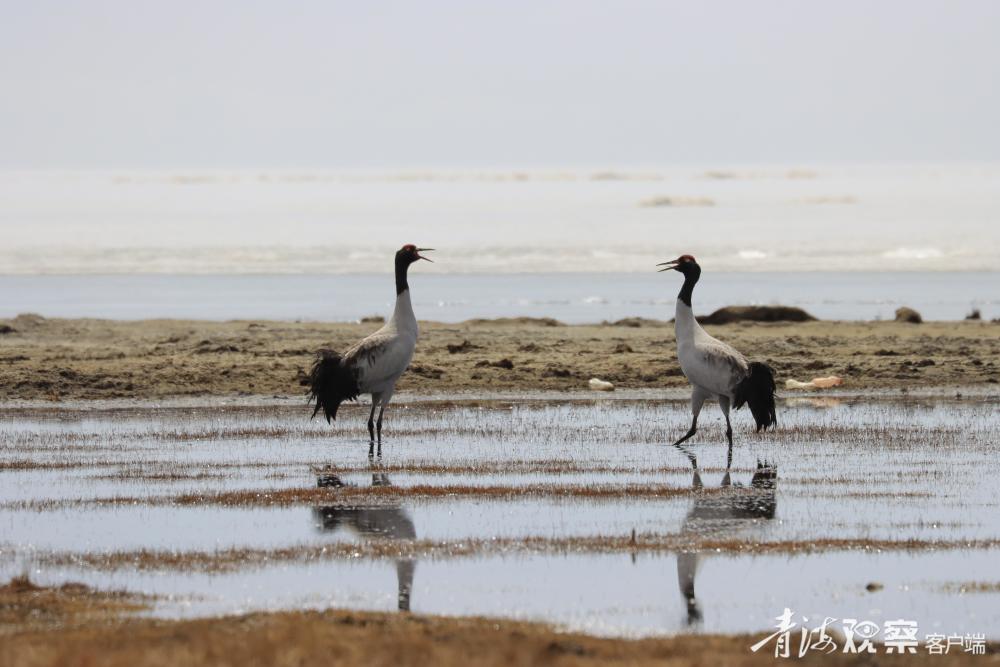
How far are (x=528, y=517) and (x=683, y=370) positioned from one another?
206 inches

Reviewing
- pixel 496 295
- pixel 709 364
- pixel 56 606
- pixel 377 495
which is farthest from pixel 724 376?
pixel 496 295

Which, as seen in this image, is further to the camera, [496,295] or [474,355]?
[496,295]

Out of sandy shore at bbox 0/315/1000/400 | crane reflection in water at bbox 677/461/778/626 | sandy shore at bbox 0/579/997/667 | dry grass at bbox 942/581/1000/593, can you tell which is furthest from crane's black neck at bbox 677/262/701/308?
sandy shore at bbox 0/579/997/667

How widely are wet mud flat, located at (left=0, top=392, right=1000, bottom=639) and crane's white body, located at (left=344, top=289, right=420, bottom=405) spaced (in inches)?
22.6

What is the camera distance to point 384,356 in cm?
1781

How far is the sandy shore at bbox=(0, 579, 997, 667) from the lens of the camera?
788cm

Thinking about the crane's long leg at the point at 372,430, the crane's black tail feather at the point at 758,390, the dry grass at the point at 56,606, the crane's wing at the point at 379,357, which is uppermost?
the crane's wing at the point at 379,357

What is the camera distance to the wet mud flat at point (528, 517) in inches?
380

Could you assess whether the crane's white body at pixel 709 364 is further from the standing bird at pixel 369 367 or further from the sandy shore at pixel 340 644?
the sandy shore at pixel 340 644

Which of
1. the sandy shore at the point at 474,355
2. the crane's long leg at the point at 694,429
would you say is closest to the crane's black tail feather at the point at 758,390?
the crane's long leg at the point at 694,429

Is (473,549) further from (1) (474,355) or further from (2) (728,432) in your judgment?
(1) (474,355)

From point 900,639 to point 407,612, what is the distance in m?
2.74

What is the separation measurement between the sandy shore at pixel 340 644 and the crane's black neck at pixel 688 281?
30.7ft

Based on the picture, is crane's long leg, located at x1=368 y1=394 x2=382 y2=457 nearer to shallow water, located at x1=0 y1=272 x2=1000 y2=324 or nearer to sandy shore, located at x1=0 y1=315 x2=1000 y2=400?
sandy shore, located at x1=0 y1=315 x2=1000 y2=400
